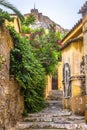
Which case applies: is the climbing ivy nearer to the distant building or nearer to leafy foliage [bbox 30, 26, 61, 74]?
leafy foliage [bbox 30, 26, 61, 74]

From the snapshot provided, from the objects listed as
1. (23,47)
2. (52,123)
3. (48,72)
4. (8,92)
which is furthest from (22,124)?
(48,72)

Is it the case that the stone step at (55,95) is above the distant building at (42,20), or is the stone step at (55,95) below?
below

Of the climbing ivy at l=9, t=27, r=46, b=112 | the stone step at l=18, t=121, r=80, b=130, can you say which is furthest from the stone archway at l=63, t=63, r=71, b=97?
the stone step at l=18, t=121, r=80, b=130

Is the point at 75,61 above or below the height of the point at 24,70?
above

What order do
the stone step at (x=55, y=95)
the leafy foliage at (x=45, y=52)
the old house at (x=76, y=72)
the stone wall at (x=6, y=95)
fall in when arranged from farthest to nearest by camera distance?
the stone step at (x=55, y=95) < the leafy foliage at (x=45, y=52) < the old house at (x=76, y=72) < the stone wall at (x=6, y=95)

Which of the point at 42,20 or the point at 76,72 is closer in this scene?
the point at 76,72

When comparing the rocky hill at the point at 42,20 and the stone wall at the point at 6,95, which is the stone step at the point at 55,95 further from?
the rocky hill at the point at 42,20

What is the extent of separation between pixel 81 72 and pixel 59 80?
566 inches

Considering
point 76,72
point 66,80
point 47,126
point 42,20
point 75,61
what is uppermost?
point 42,20

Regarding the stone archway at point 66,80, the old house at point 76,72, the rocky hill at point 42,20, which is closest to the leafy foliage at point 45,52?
the stone archway at point 66,80

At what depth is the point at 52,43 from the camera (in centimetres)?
2514

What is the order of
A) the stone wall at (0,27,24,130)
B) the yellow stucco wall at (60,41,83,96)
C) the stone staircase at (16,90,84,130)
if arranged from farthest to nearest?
the yellow stucco wall at (60,41,83,96), the stone staircase at (16,90,84,130), the stone wall at (0,27,24,130)

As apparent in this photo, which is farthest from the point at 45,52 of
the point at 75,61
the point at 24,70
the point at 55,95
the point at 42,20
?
the point at 42,20

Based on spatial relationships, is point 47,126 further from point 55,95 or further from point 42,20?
point 42,20
